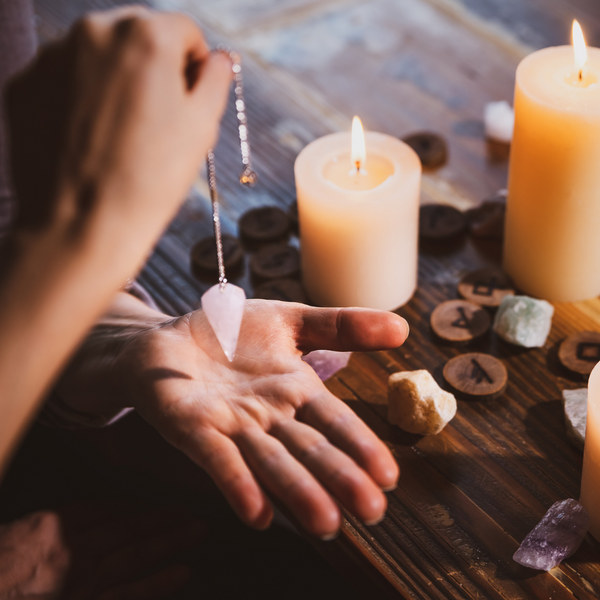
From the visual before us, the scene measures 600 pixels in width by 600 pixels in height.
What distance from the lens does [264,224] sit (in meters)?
1.01

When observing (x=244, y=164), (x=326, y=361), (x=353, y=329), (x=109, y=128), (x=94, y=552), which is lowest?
(x=94, y=552)

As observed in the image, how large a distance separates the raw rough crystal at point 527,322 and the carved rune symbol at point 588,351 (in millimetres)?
42

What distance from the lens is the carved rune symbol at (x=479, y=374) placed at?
78 cm

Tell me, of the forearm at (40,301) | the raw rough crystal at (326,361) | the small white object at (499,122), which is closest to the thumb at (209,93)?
the forearm at (40,301)

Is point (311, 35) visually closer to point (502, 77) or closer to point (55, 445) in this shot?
point (502, 77)

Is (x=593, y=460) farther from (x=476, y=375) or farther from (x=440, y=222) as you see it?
(x=440, y=222)

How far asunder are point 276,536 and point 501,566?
361mm

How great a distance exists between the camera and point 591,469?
0.61 metres

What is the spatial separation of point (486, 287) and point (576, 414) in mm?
236

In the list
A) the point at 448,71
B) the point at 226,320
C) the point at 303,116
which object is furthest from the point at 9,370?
the point at 448,71

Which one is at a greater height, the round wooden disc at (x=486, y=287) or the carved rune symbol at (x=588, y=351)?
the carved rune symbol at (x=588, y=351)

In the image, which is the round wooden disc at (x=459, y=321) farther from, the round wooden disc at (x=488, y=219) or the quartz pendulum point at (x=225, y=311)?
the quartz pendulum point at (x=225, y=311)

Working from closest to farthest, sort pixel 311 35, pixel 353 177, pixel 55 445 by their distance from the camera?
pixel 353 177 → pixel 55 445 → pixel 311 35

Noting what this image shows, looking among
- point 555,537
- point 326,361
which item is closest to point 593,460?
point 555,537
